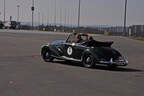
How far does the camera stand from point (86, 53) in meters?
15.2

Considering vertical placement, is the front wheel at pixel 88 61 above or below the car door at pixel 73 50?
below

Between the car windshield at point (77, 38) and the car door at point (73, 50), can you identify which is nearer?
the car door at point (73, 50)

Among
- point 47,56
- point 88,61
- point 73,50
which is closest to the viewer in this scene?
point 88,61

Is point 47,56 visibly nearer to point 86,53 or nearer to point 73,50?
point 73,50

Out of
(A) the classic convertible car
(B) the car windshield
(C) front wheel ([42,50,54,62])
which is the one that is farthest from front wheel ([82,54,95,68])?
(C) front wheel ([42,50,54,62])

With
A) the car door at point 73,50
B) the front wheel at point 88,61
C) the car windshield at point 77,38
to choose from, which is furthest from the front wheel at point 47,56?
the front wheel at point 88,61

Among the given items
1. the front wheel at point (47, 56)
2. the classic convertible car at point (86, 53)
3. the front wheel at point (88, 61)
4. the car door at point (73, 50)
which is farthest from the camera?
the front wheel at point (47, 56)

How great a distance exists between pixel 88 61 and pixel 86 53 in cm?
32

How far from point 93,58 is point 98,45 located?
0.69 meters

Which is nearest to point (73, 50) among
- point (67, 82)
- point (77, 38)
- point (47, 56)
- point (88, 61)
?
point (77, 38)

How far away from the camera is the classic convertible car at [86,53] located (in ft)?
48.2

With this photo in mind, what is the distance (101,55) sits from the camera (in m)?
14.7

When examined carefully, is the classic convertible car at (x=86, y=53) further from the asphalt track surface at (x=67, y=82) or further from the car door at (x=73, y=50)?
the asphalt track surface at (x=67, y=82)

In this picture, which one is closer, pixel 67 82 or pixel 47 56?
pixel 67 82
